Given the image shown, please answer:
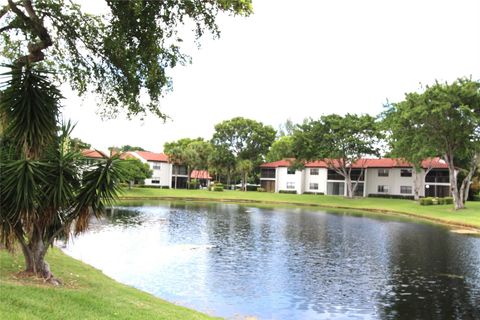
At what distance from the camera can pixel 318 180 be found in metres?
90.5

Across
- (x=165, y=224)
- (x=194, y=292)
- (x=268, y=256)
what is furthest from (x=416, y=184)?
(x=194, y=292)

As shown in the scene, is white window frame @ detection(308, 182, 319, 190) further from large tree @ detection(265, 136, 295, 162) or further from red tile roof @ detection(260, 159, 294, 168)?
large tree @ detection(265, 136, 295, 162)

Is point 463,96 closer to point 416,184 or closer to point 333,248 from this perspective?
point 416,184

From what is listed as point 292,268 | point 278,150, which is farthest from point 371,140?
point 292,268

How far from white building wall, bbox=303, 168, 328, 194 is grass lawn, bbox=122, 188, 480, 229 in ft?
42.7

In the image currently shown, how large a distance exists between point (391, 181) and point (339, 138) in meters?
18.2

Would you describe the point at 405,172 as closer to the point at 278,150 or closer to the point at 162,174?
the point at 278,150

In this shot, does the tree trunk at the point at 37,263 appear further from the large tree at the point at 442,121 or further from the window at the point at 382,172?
the window at the point at 382,172

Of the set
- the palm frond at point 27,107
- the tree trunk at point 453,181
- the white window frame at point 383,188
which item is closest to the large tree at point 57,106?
the palm frond at point 27,107

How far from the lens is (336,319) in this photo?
535 inches

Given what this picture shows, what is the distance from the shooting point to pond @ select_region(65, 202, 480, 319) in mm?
14797

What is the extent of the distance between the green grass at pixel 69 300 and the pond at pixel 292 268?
2.96 meters

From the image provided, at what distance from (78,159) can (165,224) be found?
2394 cm

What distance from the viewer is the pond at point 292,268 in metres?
14.8
